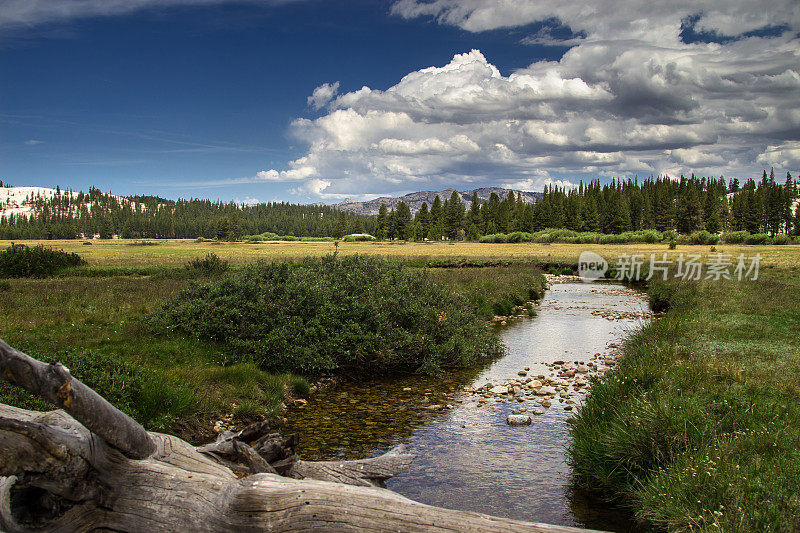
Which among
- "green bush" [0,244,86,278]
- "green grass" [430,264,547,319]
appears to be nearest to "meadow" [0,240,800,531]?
"green grass" [430,264,547,319]

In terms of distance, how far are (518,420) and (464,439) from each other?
1.53 meters

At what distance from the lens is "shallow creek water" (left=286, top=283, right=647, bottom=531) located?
738 cm

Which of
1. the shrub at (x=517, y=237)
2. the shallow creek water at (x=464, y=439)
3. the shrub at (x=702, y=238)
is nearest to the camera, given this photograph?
the shallow creek water at (x=464, y=439)

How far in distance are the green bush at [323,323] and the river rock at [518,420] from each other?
377cm

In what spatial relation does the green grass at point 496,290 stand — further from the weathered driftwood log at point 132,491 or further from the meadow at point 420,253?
the meadow at point 420,253

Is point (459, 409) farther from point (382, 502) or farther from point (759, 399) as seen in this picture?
point (382, 502)

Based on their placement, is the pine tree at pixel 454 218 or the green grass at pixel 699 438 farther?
the pine tree at pixel 454 218

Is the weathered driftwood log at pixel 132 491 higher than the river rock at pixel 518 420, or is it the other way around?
the weathered driftwood log at pixel 132 491

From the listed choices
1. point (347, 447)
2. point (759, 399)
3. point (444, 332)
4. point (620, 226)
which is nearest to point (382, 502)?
point (347, 447)

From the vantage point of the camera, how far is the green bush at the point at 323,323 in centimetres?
1374

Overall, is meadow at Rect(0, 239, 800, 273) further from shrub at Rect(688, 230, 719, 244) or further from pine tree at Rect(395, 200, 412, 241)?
pine tree at Rect(395, 200, 412, 241)

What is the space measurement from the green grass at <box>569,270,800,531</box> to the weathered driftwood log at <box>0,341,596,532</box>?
2.96 meters

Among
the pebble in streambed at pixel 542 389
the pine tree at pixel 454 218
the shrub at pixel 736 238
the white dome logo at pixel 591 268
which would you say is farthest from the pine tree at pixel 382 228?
the pebble in streambed at pixel 542 389

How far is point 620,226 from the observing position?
138 meters
